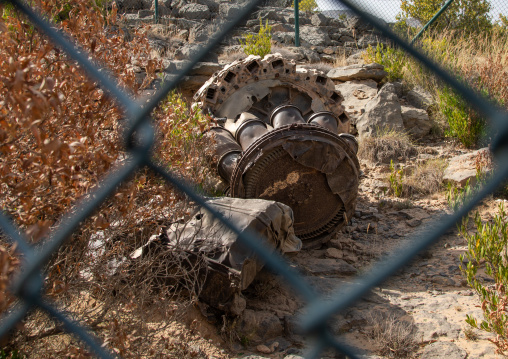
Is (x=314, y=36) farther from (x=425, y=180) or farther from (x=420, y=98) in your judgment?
(x=425, y=180)

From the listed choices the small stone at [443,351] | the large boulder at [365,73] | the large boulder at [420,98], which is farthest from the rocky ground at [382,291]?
the large boulder at [365,73]

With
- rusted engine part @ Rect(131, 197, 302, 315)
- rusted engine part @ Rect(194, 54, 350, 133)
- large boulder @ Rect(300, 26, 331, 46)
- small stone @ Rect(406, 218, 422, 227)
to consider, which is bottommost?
small stone @ Rect(406, 218, 422, 227)

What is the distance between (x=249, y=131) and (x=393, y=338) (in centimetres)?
283

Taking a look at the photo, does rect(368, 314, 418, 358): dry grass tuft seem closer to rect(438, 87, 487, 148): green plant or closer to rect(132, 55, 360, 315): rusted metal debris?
rect(132, 55, 360, 315): rusted metal debris

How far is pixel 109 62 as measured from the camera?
2.68 metres

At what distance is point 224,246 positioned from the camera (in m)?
3.26

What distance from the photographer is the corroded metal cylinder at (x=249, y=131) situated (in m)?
5.19

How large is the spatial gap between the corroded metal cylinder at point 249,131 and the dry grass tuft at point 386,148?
264 centimetres

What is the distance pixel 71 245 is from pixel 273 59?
427 cm

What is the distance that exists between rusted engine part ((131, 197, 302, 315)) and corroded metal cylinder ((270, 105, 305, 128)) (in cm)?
180

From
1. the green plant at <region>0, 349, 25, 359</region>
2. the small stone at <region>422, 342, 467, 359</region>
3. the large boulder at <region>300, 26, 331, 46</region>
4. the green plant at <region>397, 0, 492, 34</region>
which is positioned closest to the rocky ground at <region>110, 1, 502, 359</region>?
the small stone at <region>422, 342, 467, 359</region>

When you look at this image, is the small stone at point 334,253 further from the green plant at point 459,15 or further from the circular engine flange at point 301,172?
the green plant at point 459,15

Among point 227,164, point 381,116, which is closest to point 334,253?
point 227,164

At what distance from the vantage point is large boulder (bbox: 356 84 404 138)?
7827 millimetres
